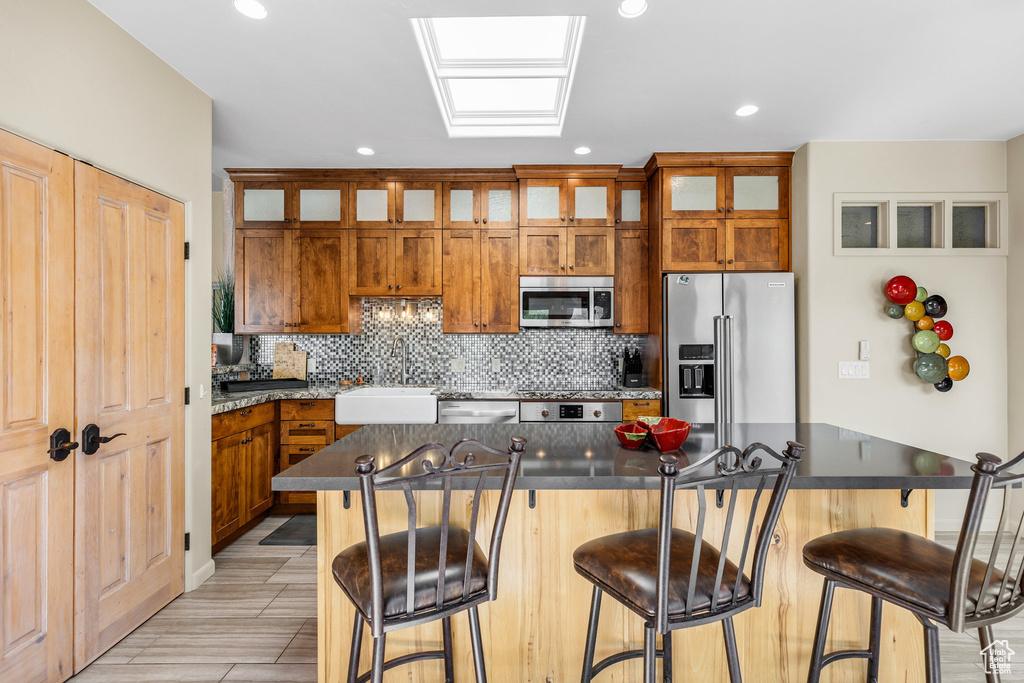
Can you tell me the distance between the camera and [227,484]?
335 cm

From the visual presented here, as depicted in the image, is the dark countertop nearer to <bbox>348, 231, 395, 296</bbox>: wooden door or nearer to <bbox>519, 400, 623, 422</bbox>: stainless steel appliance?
<bbox>519, 400, 623, 422</bbox>: stainless steel appliance

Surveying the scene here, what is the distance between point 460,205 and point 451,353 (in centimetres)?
124

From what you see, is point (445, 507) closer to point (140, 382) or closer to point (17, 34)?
point (140, 382)

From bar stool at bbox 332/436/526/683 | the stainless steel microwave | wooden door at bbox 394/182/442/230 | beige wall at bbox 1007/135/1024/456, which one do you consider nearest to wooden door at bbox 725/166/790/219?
the stainless steel microwave

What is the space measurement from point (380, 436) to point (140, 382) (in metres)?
1.19

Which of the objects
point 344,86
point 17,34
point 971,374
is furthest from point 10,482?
point 971,374

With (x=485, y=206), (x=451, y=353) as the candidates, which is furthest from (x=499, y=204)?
(x=451, y=353)

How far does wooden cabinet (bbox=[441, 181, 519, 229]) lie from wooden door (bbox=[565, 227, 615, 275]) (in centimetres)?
49

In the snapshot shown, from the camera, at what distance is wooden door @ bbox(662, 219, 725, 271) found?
3.92m

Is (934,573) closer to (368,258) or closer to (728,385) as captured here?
(728,385)

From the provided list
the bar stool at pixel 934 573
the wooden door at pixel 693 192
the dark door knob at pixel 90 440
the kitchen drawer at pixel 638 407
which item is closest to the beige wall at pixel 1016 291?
the wooden door at pixel 693 192

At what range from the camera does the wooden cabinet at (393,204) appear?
4230 mm

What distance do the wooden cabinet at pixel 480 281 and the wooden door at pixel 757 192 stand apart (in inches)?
64.6

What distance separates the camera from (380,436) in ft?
7.14
